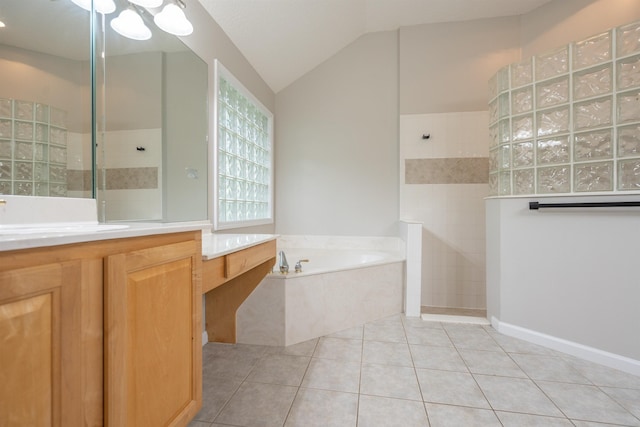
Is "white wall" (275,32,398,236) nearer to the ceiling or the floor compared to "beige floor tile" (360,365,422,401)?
nearer to the ceiling

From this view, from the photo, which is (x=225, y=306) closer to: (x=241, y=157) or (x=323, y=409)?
(x=323, y=409)

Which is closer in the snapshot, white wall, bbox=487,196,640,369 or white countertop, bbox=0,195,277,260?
white countertop, bbox=0,195,277,260

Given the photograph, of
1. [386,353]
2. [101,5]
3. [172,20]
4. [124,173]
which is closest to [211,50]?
[172,20]

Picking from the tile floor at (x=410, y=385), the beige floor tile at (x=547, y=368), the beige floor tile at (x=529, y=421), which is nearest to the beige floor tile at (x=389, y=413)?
the tile floor at (x=410, y=385)

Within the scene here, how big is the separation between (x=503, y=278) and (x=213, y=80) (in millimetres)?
2532

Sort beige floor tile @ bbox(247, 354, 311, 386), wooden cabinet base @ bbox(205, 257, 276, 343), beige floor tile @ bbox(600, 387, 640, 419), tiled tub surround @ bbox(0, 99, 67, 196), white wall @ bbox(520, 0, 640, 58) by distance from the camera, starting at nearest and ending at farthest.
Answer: tiled tub surround @ bbox(0, 99, 67, 196), beige floor tile @ bbox(600, 387, 640, 419), beige floor tile @ bbox(247, 354, 311, 386), wooden cabinet base @ bbox(205, 257, 276, 343), white wall @ bbox(520, 0, 640, 58)

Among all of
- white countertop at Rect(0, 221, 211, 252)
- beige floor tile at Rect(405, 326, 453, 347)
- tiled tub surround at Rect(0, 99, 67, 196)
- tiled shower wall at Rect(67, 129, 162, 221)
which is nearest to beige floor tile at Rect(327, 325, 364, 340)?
beige floor tile at Rect(405, 326, 453, 347)

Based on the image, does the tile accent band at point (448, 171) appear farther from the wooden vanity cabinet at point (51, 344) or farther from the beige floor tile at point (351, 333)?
the wooden vanity cabinet at point (51, 344)

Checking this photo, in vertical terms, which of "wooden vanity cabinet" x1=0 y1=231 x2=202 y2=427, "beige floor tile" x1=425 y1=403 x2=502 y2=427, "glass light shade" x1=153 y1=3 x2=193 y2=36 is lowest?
"beige floor tile" x1=425 y1=403 x2=502 y2=427

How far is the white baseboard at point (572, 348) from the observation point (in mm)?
1587

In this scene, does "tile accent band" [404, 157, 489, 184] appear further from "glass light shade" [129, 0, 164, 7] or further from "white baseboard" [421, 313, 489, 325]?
"glass light shade" [129, 0, 164, 7]

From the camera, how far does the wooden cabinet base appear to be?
74.9 inches

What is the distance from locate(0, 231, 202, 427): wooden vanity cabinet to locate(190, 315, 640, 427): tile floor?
0.50 meters

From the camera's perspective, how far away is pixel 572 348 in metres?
1.78
